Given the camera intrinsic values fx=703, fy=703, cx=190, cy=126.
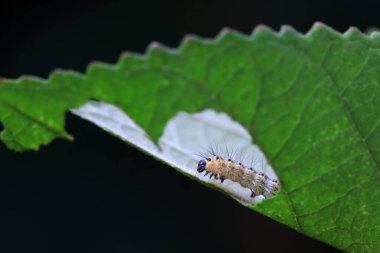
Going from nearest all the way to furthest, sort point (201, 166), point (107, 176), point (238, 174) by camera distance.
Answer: point (201, 166), point (238, 174), point (107, 176)

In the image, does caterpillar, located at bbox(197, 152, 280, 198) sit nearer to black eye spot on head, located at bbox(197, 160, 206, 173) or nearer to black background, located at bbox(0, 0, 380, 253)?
black eye spot on head, located at bbox(197, 160, 206, 173)

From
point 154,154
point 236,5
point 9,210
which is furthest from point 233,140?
point 236,5

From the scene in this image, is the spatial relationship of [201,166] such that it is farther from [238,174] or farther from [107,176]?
[107,176]

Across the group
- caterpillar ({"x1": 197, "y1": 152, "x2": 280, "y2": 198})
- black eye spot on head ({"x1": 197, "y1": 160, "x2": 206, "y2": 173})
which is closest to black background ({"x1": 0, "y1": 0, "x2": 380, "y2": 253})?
caterpillar ({"x1": 197, "y1": 152, "x2": 280, "y2": 198})

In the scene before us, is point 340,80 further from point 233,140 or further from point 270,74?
point 233,140

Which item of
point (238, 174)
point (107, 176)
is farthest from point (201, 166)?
point (107, 176)

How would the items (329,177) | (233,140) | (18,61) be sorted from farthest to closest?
(18,61)
(233,140)
(329,177)

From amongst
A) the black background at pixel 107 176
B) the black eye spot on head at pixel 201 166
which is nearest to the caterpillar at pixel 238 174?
the black eye spot on head at pixel 201 166
